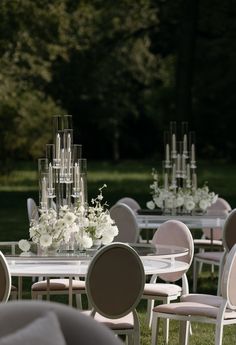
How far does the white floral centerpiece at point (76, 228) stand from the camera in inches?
297

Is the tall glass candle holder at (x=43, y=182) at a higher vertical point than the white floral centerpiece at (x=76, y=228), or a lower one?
higher

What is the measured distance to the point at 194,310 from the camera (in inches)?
289

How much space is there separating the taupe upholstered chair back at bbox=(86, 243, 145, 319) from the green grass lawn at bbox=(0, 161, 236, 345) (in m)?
2.09

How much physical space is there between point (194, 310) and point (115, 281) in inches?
31.0

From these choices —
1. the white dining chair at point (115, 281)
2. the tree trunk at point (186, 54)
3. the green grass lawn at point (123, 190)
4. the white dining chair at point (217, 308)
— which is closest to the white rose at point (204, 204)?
the green grass lawn at point (123, 190)

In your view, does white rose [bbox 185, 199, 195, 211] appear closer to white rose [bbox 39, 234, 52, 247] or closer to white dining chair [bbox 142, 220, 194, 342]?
white dining chair [bbox 142, 220, 194, 342]

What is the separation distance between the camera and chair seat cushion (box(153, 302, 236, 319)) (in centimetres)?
729

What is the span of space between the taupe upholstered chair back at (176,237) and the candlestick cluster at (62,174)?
926 millimetres

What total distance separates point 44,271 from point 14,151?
25970 mm

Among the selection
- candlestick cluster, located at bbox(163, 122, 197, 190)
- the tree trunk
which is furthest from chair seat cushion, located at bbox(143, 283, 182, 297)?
the tree trunk

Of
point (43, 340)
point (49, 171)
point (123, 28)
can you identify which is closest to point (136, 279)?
point (49, 171)

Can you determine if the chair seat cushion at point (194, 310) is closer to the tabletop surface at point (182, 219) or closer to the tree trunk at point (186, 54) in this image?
the tabletop surface at point (182, 219)

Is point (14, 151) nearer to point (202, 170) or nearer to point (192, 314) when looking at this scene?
point (202, 170)

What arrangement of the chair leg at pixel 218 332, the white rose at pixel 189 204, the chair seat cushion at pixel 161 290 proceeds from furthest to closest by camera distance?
the white rose at pixel 189 204 → the chair seat cushion at pixel 161 290 → the chair leg at pixel 218 332
